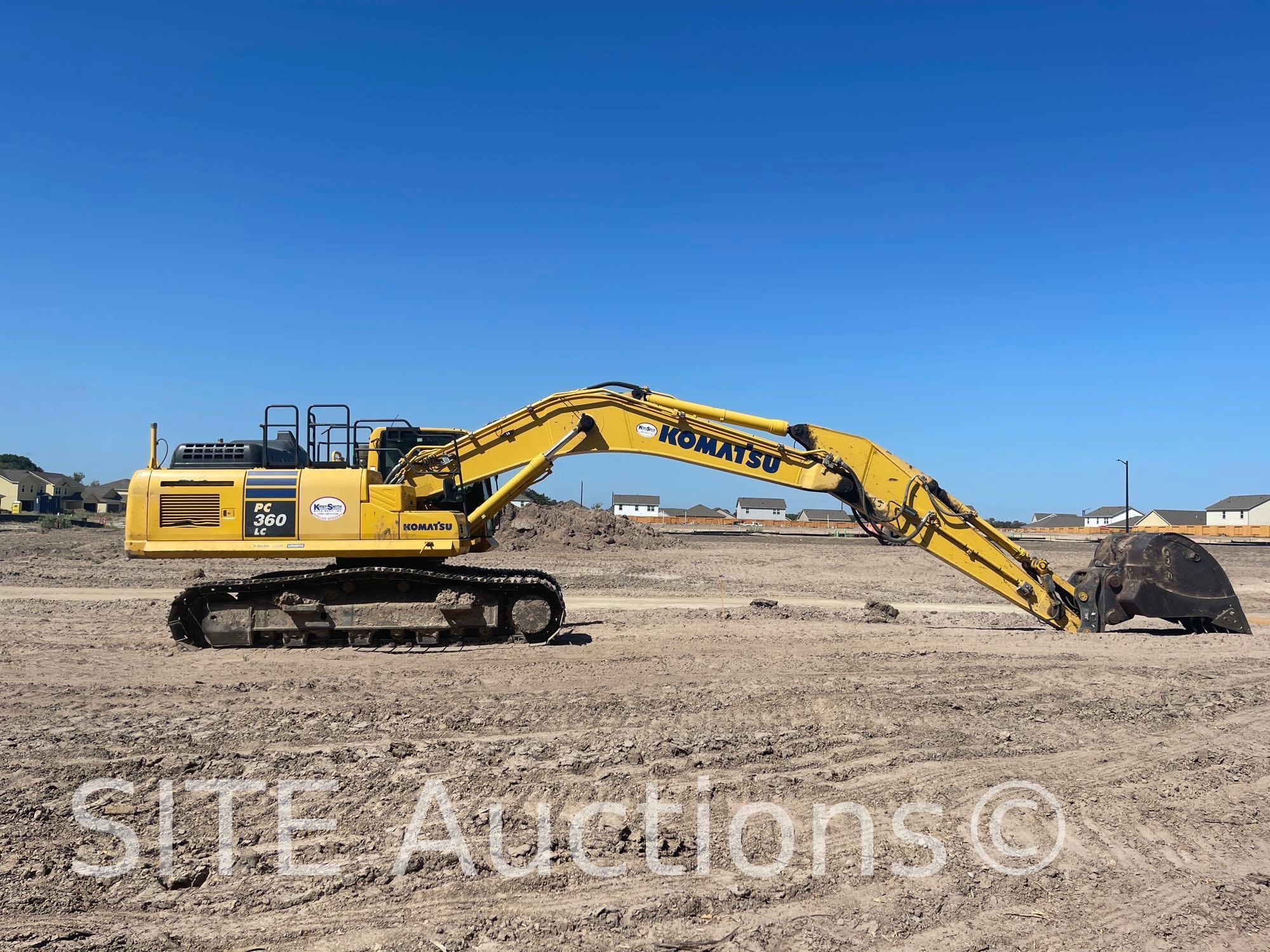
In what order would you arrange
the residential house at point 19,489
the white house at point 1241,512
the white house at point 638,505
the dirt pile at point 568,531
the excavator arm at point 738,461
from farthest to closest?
the white house at point 638,505 → the white house at point 1241,512 → the residential house at point 19,489 → the dirt pile at point 568,531 → the excavator arm at point 738,461

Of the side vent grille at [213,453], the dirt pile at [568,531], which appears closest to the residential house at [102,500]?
the dirt pile at [568,531]

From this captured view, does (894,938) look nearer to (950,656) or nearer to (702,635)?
(950,656)

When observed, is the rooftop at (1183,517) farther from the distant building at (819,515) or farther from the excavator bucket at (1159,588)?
the excavator bucket at (1159,588)

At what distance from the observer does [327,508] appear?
1165 cm

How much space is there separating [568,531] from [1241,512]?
95.2 metres

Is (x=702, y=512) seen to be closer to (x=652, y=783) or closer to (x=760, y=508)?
(x=760, y=508)

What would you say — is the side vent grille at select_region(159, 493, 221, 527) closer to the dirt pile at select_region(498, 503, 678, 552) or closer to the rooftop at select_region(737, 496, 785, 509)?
the dirt pile at select_region(498, 503, 678, 552)

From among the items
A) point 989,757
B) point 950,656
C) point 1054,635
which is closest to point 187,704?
point 989,757

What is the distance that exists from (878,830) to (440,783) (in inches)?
111

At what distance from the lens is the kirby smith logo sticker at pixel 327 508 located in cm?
1162

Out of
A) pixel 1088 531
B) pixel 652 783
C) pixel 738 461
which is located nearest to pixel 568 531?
pixel 738 461

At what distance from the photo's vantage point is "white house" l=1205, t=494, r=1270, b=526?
96875 millimetres

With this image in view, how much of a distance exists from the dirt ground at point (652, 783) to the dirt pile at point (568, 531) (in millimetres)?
21844

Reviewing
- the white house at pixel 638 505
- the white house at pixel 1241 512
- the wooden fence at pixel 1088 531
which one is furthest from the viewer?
the white house at pixel 638 505
